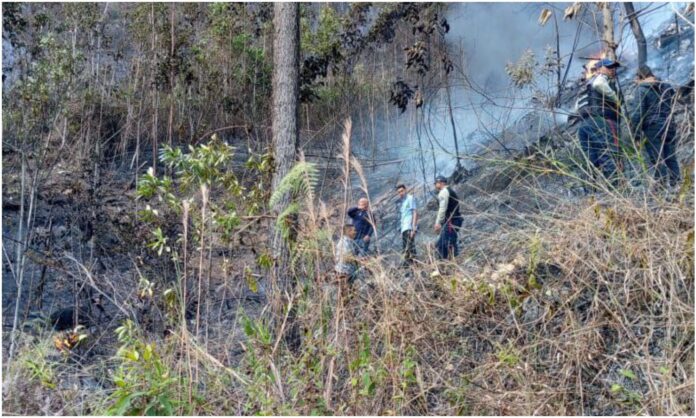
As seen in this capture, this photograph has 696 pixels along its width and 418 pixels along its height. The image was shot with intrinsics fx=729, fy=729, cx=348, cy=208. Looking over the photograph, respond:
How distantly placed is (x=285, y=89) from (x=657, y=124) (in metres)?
3.91

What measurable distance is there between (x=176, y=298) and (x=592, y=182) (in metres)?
3.60

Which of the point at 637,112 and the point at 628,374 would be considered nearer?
the point at 628,374

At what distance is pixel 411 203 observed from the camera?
9031 millimetres

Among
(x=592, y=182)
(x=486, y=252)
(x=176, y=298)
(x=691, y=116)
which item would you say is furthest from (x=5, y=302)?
(x=691, y=116)

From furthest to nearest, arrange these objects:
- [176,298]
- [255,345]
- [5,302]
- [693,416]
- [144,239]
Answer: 1. [5,302]
2. [144,239]
3. [176,298]
4. [255,345]
5. [693,416]

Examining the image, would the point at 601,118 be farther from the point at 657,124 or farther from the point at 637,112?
the point at 657,124

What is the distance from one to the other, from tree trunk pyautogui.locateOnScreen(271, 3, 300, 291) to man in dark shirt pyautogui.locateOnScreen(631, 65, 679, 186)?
3.51m

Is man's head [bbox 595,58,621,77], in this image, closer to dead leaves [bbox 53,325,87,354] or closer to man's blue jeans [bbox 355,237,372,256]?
man's blue jeans [bbox 355,237,372,256]

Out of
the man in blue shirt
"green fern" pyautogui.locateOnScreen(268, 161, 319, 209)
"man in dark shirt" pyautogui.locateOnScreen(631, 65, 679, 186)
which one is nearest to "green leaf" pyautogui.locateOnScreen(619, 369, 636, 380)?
"man in dark shirt" pyautogui.locateOnScreen(631, 65, 679, 186)

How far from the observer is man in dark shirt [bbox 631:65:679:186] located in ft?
20.0

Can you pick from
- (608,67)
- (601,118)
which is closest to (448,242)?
(601,118)

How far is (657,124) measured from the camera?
6441 mm

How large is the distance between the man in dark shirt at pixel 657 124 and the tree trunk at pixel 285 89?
351 centimetres

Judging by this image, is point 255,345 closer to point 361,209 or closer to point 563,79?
point 361,209
